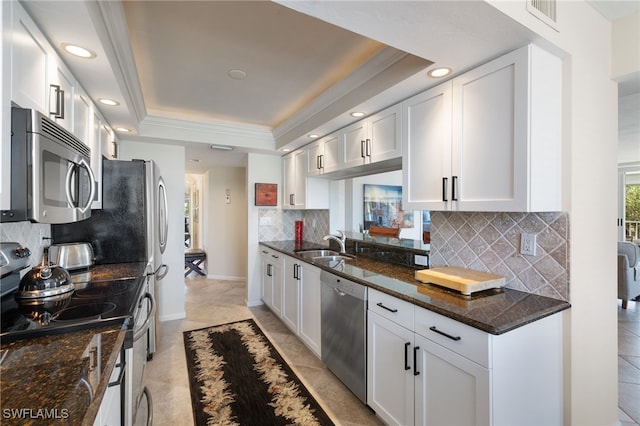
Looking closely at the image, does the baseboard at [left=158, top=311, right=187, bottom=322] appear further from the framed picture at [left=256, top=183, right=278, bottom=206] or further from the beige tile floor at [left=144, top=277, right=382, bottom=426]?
the framed picture at [left=256, top=183, right=278, bottom=206]

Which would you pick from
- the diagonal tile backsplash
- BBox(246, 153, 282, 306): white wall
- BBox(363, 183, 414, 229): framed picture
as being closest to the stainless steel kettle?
the diagonal tile backsplash

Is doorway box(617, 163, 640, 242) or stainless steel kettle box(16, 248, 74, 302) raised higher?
doorway box(617, 163, 640, 242)

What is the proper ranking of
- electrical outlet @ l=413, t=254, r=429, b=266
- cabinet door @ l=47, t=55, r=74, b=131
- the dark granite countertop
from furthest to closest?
electrical outlet @ l=413, t=254, r=429, b=266 → cabinet door @ l=47, t=55, r=74, b=131 → the dark granite countertop

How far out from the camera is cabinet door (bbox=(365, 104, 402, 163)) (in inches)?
85.7

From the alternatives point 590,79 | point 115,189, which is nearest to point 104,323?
point 115,189

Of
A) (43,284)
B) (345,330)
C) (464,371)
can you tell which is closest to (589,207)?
(464,371)

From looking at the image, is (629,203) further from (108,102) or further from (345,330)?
(108,102)

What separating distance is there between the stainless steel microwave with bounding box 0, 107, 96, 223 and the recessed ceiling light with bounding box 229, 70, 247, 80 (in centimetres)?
131

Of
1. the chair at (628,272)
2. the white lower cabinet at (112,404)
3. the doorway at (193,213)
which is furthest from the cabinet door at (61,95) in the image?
the chair at (628,272)

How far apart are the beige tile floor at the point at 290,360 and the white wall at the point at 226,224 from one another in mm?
1534

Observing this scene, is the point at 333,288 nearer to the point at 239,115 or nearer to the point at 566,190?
the point at 566,190

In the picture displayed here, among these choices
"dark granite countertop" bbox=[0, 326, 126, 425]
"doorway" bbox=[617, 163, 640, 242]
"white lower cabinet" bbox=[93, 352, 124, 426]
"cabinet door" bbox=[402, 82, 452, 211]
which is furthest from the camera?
"doorway" bbox=[617, 163, 640, 242]

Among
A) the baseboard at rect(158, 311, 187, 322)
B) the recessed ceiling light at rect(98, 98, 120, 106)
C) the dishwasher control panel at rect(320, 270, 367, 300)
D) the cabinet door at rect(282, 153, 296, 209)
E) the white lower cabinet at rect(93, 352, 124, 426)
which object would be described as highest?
the recessed ceiling light at rect(98, 98, 120, 106)

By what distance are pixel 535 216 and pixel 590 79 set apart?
2.67 ft
